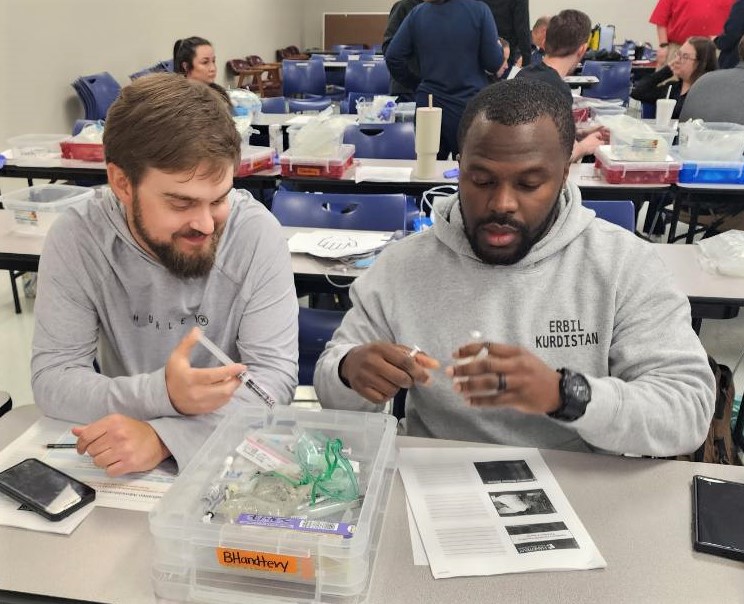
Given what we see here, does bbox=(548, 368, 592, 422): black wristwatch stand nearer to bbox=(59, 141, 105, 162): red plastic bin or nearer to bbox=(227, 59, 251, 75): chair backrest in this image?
bbox=(59, 141, 105, 162): red plastic bin

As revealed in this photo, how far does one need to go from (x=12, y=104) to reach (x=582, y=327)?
5.26 m

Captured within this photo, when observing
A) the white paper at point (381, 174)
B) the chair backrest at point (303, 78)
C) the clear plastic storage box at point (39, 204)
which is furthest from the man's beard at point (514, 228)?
the chair backrest at point (303, 78)

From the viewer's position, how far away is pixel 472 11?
3941mm

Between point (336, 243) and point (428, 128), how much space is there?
924 millimetres

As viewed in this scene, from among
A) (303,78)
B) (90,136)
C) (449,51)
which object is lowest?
(90,136)

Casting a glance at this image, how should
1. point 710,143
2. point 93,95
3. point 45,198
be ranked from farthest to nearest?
point 93,95 → point 710,143 → point 45,198

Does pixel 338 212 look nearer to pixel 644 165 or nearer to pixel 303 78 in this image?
pixel 644 165

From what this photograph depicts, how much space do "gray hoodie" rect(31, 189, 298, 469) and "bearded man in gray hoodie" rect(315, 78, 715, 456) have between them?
0.17m

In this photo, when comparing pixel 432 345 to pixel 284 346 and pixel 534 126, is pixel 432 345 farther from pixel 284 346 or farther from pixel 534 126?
pixel 534 126

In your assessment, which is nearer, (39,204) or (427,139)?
(39,204)

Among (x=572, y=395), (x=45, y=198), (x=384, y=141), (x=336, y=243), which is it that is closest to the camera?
(x=572, y=395)

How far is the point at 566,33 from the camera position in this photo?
3.45 m

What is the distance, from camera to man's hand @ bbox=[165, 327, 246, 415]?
115 cm

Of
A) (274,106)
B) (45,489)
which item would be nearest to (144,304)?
(45,489)
